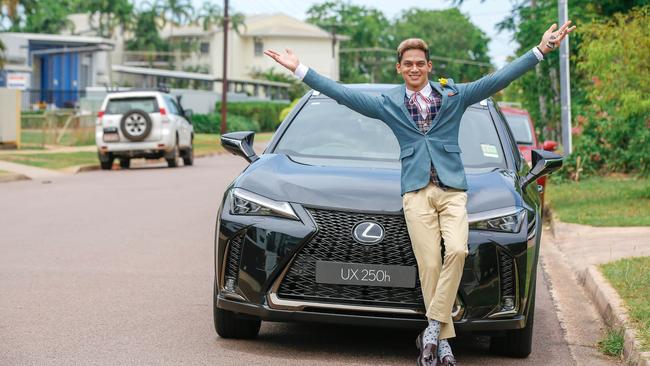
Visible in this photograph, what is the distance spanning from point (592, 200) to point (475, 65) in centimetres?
12238

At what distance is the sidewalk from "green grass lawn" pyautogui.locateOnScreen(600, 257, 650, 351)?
2.0 inches

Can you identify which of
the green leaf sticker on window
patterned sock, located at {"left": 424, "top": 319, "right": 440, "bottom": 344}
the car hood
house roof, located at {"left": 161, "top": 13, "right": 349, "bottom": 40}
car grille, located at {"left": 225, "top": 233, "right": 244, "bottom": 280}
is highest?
house roof, located at {"left": 161, "top": 13, "right": 349, "bottom": 40}

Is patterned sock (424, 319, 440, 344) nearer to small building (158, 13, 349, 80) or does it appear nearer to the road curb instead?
the road curb

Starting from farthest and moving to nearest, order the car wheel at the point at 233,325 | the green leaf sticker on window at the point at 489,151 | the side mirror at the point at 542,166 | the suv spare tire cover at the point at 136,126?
the suv spare tire cover at the point at 136,126 < the green leaf sticker on window at the point at 489,151 < the side mirror at the point at 542,166 < the car wheel at the point at 233,325

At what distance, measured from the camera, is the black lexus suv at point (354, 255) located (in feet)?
21.3

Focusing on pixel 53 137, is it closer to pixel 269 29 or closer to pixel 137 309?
pixel 137 309

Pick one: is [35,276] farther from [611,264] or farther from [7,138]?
[7,138]

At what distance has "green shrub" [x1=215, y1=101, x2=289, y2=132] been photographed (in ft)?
217

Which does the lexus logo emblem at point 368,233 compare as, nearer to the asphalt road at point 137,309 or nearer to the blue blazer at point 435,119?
the blue blazer at point 435,119

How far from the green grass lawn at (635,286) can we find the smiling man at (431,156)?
124cm

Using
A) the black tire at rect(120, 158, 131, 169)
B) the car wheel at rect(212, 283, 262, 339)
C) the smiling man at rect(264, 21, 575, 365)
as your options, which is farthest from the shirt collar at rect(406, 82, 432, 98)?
the black tire at rect(120, 158, 131, 169)

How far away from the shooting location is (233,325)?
7.15m

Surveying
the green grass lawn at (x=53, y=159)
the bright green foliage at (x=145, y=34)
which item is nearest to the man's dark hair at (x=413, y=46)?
the green grass lawn at (x=53, y=159)

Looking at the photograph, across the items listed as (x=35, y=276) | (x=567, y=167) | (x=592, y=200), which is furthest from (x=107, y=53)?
(x=35, y=276)
